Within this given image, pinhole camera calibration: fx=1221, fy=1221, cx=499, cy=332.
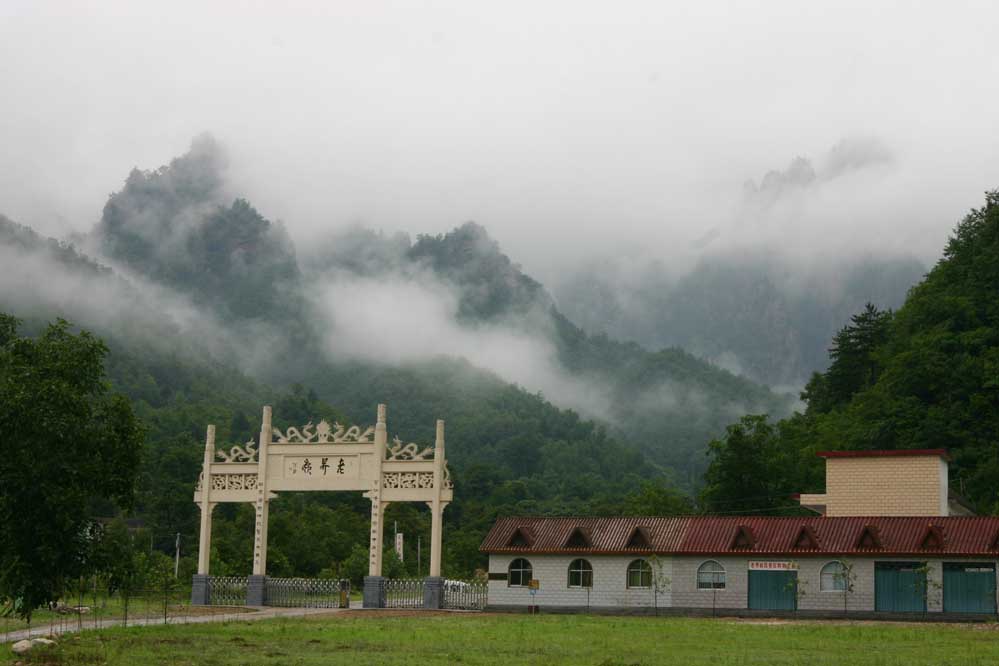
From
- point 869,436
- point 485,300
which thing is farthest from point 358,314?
point 869,436

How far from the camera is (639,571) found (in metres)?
43.1

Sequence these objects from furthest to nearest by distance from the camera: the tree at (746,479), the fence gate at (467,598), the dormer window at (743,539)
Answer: the tree at (746,479), the fence gate at (467,598), the dormer window at (743,539)

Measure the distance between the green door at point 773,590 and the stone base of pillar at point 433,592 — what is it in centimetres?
1074

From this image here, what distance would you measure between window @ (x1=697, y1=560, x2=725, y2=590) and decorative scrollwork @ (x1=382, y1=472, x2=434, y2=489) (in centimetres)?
1000

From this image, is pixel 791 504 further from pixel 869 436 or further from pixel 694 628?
pixel 694 628

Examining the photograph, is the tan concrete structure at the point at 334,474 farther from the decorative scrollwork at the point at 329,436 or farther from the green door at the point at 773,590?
the green door at the point at 773,590

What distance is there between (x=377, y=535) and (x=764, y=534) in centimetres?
1372

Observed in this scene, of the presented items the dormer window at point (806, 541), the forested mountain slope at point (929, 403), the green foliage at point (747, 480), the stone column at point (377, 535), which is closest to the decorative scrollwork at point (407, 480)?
the stone column at point (377, 535)

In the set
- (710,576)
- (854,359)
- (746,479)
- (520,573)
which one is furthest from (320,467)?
(854,359)

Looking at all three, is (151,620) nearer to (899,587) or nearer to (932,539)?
(899,587)

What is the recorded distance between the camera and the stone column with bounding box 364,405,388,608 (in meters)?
43.3

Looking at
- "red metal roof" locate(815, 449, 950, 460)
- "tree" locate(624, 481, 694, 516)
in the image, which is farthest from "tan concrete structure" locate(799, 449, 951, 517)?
"tree" locate(624, 481, 694, 516)

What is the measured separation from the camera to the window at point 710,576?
42.2 m

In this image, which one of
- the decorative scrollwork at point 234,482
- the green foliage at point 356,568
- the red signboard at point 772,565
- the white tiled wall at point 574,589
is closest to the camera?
the red signboard at point 772,565
